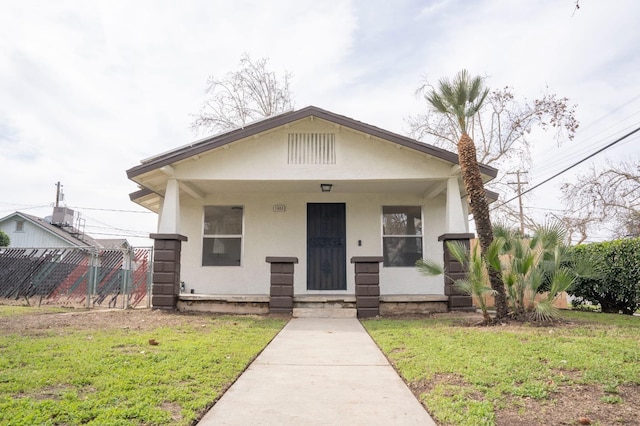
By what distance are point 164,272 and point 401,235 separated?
587cm

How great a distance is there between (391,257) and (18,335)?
800 cm

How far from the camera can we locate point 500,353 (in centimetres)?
475

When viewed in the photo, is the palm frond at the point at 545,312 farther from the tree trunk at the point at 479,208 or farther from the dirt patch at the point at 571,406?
the dirt patch at the point at 571,406

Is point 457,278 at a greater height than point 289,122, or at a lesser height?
lesser

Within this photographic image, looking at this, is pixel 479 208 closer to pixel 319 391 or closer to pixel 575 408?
pixel 575 408

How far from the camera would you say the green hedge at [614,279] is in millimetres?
9484

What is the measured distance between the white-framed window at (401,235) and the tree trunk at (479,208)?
144 inches

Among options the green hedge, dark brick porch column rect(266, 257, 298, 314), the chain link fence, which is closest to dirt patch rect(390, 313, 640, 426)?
dark brick porch column rect(266, 257, 298, 314)

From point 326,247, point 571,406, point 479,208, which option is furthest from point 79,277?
point 571,406

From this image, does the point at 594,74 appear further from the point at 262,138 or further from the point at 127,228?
the point at 127,228

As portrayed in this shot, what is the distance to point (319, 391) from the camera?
3.75 metres

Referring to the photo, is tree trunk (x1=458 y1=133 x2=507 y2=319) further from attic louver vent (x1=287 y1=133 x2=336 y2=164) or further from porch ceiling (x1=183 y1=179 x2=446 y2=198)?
attic louver vent (x1=287 y1=133 x2=336 y2=164)

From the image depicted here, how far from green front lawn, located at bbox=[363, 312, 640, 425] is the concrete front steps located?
8.20 ft

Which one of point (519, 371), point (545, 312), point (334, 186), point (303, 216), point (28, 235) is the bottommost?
point (519, 371)
